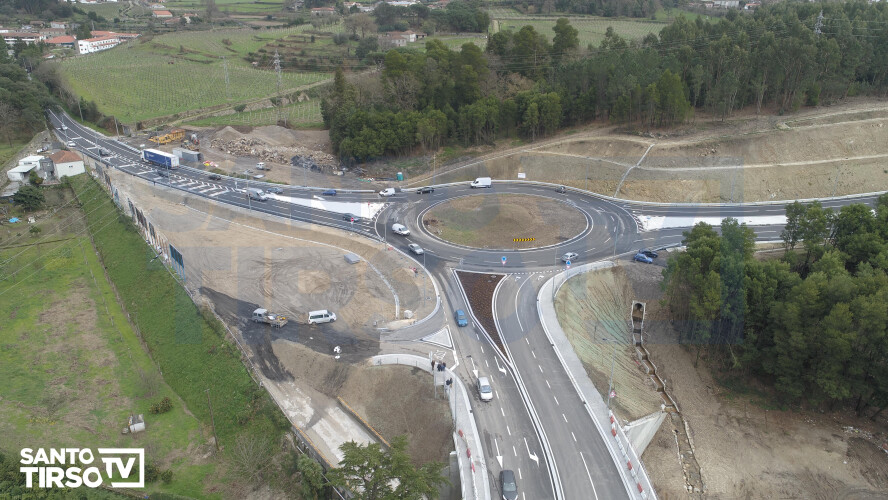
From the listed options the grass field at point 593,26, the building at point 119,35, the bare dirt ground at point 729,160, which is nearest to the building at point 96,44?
the building at point 119,35

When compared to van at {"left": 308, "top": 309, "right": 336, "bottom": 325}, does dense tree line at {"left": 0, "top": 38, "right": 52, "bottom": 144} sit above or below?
above

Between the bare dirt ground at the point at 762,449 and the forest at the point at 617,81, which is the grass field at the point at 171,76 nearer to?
the forest at the point at 617,81

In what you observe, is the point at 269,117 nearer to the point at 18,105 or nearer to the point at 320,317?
the point at 18,105

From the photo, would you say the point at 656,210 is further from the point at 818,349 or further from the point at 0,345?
the point at 0,345

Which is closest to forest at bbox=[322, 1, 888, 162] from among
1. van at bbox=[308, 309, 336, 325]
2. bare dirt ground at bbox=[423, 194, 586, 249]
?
bare dirt ground at bbox=[423, 194, 586, 249]

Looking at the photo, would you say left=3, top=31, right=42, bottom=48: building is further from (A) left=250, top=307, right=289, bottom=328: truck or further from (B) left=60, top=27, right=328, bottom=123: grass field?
(A) left=250, top=307, right=289, bottom=328: truck
